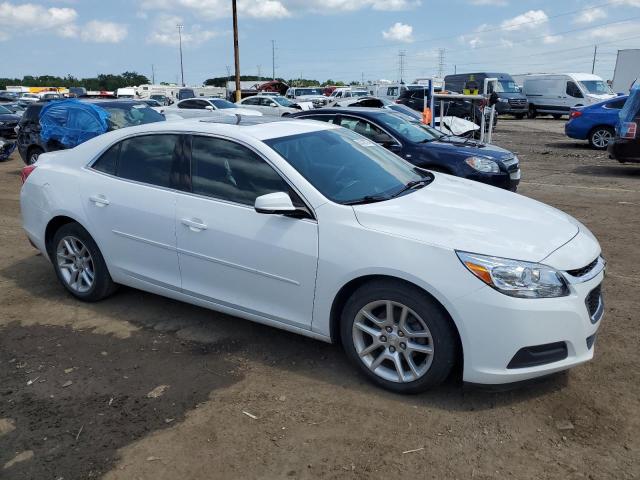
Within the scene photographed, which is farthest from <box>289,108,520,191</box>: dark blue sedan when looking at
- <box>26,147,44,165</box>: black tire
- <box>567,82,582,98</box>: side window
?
<box>567,82,582,98</box>: side window

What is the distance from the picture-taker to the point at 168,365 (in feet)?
12.8

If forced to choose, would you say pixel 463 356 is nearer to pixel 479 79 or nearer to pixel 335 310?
pixel 335 310

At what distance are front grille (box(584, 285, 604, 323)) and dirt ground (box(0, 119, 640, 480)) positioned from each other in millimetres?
457

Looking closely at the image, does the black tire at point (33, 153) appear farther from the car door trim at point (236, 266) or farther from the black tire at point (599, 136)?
the black tire at point (599, 136)

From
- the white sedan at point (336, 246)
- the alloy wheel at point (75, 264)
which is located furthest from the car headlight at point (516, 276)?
the alloy wheel at point (75, 264)

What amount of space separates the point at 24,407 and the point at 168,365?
882 millimetres

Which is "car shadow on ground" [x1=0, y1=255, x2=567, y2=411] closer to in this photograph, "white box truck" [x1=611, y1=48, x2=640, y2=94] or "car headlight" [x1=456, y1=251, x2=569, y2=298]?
"car headlight" [x1=456, y1=251, x2=569, y2=298]

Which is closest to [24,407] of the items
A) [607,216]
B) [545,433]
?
[545,433]

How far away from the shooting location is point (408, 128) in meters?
9.11

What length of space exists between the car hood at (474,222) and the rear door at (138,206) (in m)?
1.53

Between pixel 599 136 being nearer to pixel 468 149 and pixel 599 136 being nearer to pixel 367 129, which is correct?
pixel 468 149

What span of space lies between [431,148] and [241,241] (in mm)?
5376

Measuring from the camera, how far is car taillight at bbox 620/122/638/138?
1111 cm

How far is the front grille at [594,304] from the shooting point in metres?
3.31
